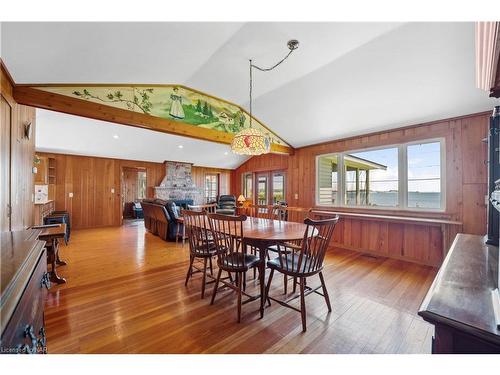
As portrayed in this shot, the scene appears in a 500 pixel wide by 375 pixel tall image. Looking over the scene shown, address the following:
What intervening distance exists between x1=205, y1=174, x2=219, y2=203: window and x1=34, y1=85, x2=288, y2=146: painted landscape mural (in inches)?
193

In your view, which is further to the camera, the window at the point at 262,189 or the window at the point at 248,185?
the window at the point at 248,185

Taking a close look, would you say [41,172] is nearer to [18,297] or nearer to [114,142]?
[114,142]

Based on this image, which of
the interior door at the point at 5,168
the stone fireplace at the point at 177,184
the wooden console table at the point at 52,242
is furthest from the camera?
the stone fireplace at the point at 177,184

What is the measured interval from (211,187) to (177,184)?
5.43ft

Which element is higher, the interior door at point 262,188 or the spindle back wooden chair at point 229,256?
the interior door at point 262,188

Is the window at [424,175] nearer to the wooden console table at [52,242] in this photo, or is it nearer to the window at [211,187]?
the wooden console table at [52,242]

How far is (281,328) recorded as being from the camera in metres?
1.88

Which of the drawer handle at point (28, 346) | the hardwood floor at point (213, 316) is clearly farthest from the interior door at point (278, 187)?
the drawer handle at point (28, 346)

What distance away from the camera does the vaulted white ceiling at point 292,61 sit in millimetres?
2092

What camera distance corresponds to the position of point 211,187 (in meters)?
9.59

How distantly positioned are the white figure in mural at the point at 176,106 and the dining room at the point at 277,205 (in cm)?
3

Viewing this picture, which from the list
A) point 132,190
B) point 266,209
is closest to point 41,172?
point 132,190
